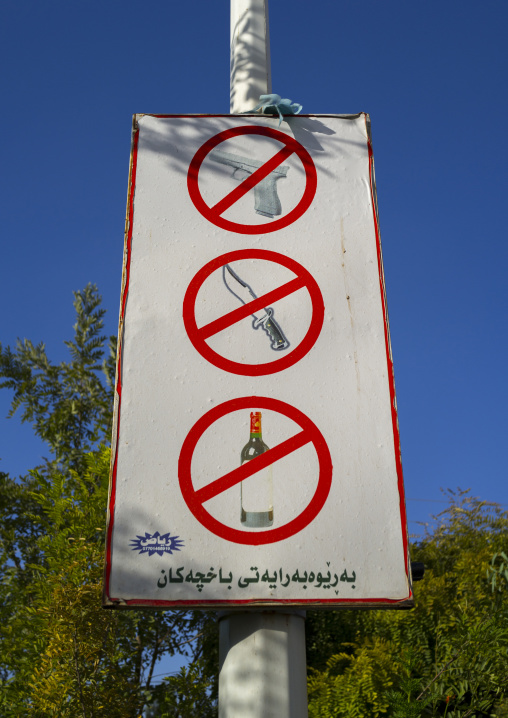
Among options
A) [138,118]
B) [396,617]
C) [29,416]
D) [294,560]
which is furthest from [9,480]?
[294,560]

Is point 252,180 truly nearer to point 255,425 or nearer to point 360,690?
point 255,425

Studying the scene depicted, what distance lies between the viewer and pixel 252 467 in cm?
197

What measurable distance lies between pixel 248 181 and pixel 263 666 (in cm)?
163

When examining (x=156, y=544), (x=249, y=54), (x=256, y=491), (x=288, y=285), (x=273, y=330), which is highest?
(x=249, y=54)

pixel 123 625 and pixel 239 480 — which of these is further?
→ pixel 123 625

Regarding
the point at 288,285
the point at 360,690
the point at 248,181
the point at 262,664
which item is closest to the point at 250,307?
the point at 288,285

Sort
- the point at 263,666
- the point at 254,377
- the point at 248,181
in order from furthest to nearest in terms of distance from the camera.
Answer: the point at 248,181
the point at 254,377
the point at 263,666

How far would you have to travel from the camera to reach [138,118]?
8.44ft

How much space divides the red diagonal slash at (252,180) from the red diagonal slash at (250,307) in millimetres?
390

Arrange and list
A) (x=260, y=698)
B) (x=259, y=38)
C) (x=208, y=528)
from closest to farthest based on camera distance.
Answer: (x=260, y=698) → (x=208, y=528) → (x=259, y=38)

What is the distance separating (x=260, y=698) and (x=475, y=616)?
3.85 m

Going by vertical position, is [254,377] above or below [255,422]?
above

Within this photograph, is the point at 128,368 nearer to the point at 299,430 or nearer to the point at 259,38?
the point at 299,430

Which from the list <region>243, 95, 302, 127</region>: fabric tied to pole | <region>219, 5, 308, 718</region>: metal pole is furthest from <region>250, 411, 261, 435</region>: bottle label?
<region>243, 95, 302, 127</region>: fabric tied to pole
